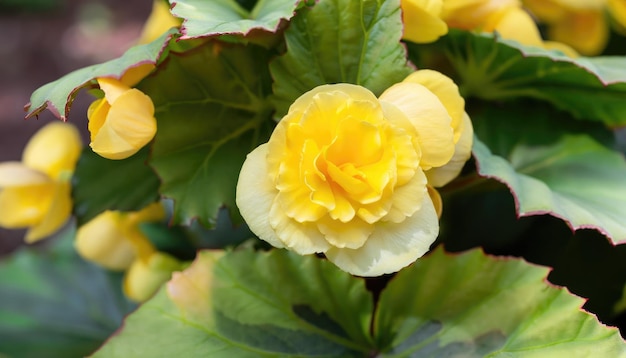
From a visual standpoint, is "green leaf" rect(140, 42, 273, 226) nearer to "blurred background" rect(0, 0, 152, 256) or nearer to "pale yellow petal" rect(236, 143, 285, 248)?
"pale yellow petal" rect(236, 143, 285, 248)

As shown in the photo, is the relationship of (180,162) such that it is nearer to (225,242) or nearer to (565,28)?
(225,242)

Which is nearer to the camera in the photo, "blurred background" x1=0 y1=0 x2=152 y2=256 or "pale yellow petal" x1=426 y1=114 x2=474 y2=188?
"pale yellow petal" x1=426 y1=114 x2=474 y2=188

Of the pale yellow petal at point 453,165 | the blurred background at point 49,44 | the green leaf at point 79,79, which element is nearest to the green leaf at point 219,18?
the green leaf at point 79,79

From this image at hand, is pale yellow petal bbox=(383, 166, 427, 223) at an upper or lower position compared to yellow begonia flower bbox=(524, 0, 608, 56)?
upper

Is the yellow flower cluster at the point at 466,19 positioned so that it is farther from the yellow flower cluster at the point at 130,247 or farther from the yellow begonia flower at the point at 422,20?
the yellow flower cluster at the point at 130,247

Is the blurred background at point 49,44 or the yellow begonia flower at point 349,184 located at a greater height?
the yellow begonia flower at point 349,184

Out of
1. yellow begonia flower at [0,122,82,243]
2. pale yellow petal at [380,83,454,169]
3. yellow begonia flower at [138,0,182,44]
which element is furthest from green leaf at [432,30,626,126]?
yellow begonia flower at [0,122,82,243]
